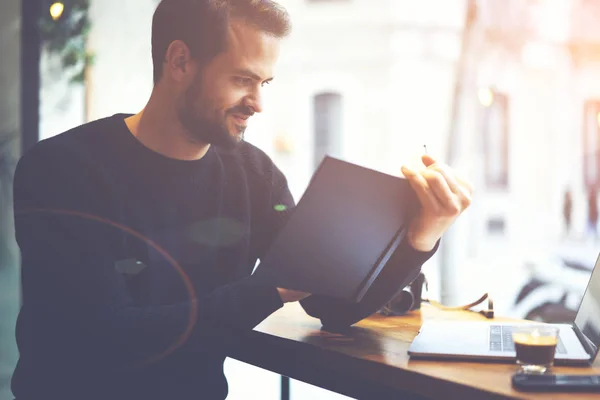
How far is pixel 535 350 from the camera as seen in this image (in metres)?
1.01

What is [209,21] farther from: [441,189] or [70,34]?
[70,34]

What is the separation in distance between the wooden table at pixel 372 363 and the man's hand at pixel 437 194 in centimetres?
22

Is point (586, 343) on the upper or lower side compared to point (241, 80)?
lower

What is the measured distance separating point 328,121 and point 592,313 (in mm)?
8292

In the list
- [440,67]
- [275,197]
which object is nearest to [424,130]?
[440,67]

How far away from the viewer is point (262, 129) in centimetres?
907

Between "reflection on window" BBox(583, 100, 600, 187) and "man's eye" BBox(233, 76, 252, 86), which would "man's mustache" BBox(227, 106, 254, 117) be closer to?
"man's eye" BBox(233, 76, 252, 86)

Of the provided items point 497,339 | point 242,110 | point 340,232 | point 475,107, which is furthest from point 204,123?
point 475,107

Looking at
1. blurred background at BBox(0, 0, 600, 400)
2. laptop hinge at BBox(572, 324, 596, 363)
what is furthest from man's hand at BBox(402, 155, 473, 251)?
blurred background at BBox(0, 0, 600, 400)

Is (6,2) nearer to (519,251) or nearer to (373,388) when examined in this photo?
(373,388)

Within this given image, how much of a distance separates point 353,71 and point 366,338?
25.8 feet

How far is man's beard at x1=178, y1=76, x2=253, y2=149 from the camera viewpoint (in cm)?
145

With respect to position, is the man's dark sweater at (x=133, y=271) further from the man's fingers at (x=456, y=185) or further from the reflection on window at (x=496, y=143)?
the reflection on window at (x=496, y=143)

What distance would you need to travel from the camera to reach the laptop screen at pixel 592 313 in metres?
1.11
